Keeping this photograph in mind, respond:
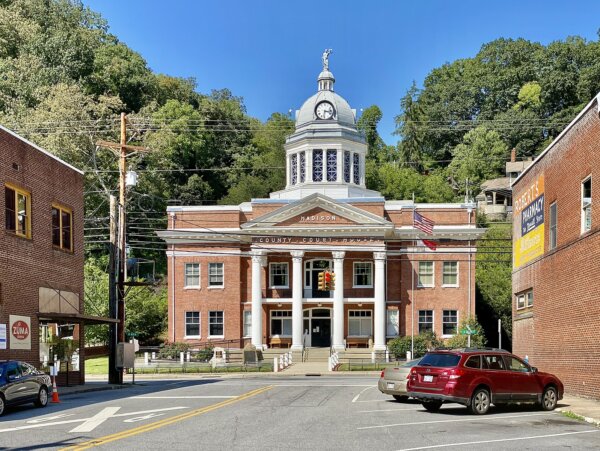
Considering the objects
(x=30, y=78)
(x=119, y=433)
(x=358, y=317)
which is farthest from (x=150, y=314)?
(x=119, y=433)

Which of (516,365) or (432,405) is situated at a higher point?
(516,365)

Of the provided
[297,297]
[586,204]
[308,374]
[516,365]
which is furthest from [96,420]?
[297,297]

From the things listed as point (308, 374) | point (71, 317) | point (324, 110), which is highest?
point (324, 110)

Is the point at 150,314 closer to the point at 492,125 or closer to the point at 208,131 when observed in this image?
the point at 208,131

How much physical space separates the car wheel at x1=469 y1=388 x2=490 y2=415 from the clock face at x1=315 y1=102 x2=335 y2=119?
153 ft

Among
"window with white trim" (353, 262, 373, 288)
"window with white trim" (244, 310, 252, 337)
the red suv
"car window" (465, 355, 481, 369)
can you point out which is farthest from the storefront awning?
"window with white trim" (353, 262, 373, 288)

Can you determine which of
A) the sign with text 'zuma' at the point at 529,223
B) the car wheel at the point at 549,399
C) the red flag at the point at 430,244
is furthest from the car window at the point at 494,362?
Answer: the red flag at the point at 430,244

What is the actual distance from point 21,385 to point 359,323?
135 feet

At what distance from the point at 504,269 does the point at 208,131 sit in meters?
36.3

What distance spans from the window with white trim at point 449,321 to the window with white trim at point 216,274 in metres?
15.8

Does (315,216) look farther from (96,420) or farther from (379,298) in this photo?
(96,420)

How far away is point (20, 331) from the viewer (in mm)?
29609

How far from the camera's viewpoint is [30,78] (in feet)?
257

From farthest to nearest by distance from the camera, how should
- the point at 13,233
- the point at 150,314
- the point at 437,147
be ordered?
the point at 437,147
the point at 150,314
the point at 13,233
